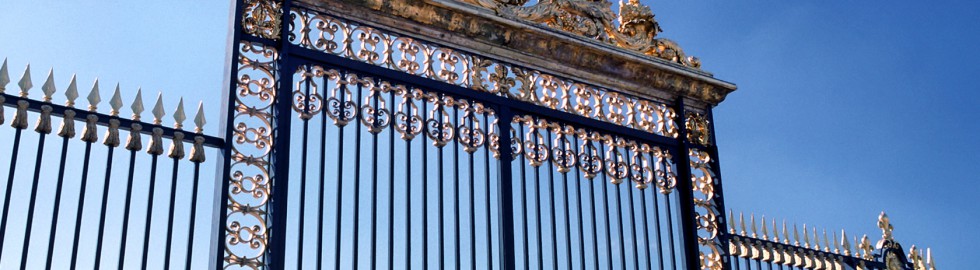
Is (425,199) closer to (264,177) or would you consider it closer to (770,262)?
(264,177)

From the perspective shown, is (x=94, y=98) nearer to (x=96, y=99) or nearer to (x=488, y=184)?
(x=96, y=99)

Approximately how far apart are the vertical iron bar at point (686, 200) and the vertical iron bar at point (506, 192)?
169cm

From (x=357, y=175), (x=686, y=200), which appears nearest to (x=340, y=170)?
(x=357, y=175)

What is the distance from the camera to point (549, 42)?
1064cm

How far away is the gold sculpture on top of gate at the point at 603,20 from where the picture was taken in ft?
35.0

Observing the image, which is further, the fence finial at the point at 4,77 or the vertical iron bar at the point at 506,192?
the vertical iron bar at the point at 506,192

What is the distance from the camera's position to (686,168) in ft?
36.8

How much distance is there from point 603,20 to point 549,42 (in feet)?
2.41

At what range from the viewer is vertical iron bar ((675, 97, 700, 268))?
35.4 ft

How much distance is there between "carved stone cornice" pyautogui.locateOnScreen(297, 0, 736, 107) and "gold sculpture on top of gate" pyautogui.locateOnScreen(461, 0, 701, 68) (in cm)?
1

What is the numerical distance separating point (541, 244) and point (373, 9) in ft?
6.63

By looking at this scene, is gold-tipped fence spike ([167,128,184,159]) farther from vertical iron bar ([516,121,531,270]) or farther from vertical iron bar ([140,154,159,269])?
vertical iron bar ([516,121,531,270])

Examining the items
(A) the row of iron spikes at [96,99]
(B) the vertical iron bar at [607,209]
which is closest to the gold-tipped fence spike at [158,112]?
(A) the row of iron spikes at [96,99]

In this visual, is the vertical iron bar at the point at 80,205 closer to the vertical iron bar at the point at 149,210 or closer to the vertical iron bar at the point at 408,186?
the vertical iron bar at the point at 149,210
